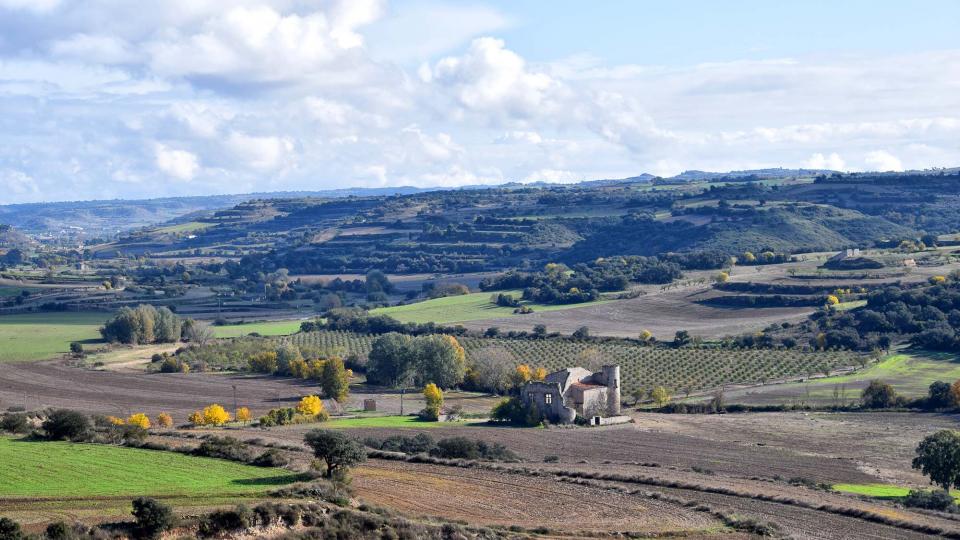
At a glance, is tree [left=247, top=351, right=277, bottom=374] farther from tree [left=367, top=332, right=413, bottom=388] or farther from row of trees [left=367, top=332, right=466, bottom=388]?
row of trees [left=367, top=332, right=466, bottom=388]

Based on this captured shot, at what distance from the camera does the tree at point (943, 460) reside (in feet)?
171

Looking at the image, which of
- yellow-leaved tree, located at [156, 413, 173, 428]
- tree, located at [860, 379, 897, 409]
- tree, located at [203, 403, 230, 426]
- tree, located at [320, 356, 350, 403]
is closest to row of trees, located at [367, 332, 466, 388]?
tree, located at [320, 356, 350, 403]

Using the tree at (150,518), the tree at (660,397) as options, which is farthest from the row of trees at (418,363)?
the tree at (150,518)

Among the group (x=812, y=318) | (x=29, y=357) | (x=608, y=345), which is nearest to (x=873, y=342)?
(x=812, y=318)

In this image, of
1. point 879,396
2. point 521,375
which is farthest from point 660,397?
point 879,396

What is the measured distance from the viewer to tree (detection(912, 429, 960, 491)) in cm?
5203

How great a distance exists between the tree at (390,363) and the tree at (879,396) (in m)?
33.8

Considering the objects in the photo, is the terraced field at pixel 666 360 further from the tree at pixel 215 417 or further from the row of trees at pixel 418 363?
the tree at pixel 215 417

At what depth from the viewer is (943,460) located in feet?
171

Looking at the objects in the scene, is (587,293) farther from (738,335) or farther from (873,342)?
(873,342)

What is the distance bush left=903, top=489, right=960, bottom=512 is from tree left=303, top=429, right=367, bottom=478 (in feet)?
72.8

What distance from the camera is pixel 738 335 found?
365 ft

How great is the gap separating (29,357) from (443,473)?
66.9m

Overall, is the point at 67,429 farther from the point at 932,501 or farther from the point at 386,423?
the point at 932,501
